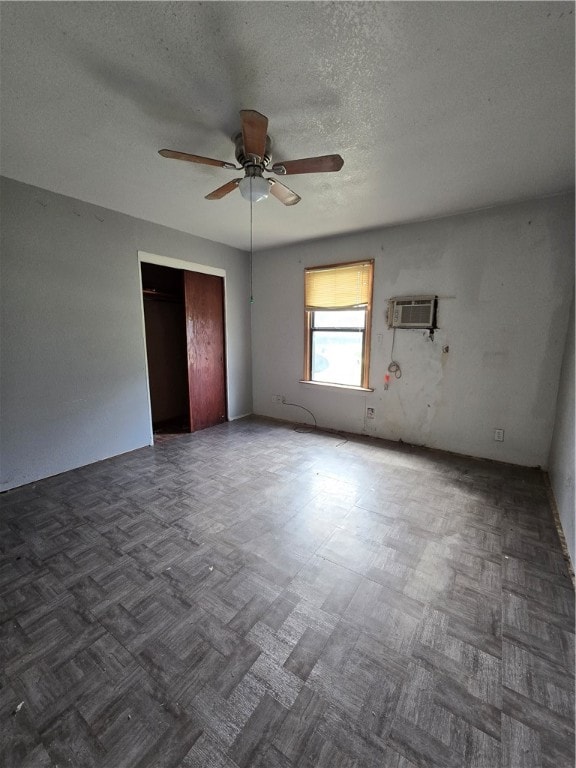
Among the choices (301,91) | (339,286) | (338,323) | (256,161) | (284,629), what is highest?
(301,91)

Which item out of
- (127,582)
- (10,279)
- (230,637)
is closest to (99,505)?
(127,582)

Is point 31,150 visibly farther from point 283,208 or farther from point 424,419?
point 424,419

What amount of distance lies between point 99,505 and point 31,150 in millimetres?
2635

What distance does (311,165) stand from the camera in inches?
68.7

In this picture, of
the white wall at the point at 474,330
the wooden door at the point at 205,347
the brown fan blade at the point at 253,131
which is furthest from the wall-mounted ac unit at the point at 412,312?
the wooden door at the point at 205,347

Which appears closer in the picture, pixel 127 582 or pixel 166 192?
pixel 127 582

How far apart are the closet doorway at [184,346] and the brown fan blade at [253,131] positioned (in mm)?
2442

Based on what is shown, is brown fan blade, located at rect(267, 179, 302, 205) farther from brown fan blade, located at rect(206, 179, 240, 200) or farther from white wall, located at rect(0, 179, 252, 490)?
white wall, located at rect(0, 179, 252, 490)

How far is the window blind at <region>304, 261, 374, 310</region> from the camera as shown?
373 centimetres

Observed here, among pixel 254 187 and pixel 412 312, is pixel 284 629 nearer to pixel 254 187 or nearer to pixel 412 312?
→ pixel 254 187

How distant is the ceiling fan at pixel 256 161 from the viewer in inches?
60.2

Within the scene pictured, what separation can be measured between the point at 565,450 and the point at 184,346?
13.8 ft

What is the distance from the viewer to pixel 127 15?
1179 mm

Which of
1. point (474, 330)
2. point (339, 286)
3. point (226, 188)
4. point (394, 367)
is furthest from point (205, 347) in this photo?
point (474, 330)
